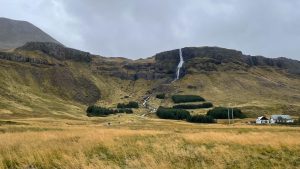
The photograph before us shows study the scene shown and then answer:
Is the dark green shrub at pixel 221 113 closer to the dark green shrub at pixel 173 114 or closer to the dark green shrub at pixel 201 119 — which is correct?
the dark green shrub at pixel 173 114

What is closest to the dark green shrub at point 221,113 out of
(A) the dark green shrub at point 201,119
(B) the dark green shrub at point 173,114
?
(B) the dark green shrub at point 173,114

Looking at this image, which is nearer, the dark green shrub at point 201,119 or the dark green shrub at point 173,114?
the dark green shrub at point 201,119

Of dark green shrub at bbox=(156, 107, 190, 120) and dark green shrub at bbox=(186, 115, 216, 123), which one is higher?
dark green shrub at bbox=(156, 107, 190, 120)

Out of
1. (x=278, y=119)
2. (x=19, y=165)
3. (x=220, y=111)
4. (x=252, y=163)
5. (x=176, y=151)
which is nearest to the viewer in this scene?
(x=19, y=165)

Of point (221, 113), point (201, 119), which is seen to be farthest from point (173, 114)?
point (221, 113)

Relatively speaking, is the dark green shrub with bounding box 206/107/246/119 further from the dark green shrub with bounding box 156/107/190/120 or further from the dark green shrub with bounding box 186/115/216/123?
the dark green shrub with bounding box 186/115/216/123

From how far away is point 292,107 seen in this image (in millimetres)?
197375

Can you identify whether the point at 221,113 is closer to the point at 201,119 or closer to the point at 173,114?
the point at 201,119

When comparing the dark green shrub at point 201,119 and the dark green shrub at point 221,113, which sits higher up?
the dark green shrub at point 221,113

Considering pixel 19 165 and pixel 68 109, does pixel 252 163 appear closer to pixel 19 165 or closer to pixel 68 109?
pixel 19 165

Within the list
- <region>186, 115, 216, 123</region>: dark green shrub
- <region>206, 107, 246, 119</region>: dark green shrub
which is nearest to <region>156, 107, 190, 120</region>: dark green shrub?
<region>206, 107, 246, 119</region>: dark green shrub

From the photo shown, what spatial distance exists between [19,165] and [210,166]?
271 inches

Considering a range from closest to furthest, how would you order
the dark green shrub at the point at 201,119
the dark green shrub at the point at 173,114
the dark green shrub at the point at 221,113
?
the dark green shrub at the point at 201,119, the dark green shrub at the point at 221,113, the dark green shrub at the point at 173,114

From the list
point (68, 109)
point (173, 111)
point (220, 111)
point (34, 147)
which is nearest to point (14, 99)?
point (68, 109)
